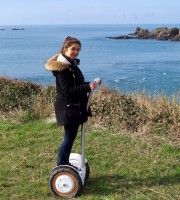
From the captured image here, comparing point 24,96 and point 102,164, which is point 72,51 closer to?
point 102,164

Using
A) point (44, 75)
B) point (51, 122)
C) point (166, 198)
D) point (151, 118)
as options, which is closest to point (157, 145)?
point (151, 118)

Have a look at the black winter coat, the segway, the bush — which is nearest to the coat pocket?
the black winter coat

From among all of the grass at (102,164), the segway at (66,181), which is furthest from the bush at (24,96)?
the segway at (66,181)

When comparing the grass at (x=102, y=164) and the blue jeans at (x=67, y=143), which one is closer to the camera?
the blue jeans at (x=67, y=143)

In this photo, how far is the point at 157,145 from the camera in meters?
6.20

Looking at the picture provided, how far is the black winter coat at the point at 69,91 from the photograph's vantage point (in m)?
4.10

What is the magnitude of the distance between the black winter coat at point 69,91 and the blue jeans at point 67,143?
6.3 inches

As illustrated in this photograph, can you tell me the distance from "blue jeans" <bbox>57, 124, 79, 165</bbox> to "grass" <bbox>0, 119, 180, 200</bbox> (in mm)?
450

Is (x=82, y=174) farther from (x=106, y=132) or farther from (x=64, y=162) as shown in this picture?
(x=106, y=132)

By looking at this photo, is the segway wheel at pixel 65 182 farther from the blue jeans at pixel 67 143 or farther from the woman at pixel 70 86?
the woman at pixel 70 86

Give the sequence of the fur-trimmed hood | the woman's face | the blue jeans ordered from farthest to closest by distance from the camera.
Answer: the blue jeans
the woman's face
the fur-trimmed hood

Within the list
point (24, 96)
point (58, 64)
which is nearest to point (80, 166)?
point (58, 64)

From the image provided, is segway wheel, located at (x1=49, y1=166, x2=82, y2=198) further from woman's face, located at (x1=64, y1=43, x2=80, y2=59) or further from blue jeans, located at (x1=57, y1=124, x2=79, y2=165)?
woman's face, located at (x1=64, y1=43, x2=80, y2=59)

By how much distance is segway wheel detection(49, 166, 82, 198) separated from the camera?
431 cm
